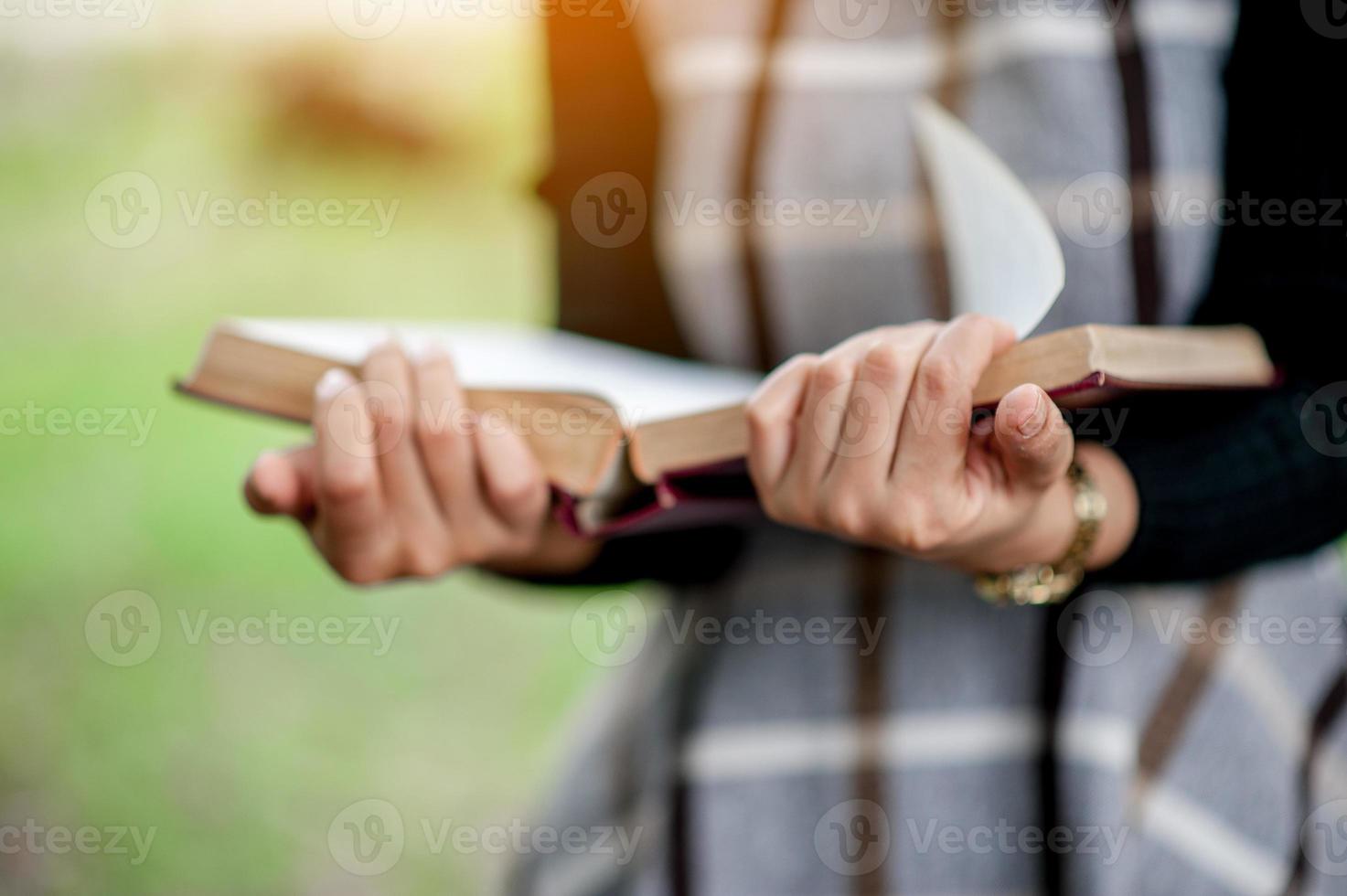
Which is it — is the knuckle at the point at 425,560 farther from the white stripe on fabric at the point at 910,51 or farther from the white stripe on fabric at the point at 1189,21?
the white stripe on fabric at the point at 1189,21

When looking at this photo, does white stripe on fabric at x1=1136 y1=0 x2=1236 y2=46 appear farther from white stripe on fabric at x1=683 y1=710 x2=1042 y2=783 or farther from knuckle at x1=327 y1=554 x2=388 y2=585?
knuckle at x1=327 y1=554 x2=388 y2=585

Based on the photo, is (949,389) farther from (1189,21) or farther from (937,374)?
(1189,21)

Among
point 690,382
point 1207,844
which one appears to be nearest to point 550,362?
point 690,382

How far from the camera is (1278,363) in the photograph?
618 millimetres

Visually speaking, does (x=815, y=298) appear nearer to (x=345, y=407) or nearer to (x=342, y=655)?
(x=345, y=407)

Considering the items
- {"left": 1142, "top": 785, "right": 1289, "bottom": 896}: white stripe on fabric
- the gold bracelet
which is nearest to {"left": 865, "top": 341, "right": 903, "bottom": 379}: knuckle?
the gold bracelet

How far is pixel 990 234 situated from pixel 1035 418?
0.47ft

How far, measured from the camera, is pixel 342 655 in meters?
2.23

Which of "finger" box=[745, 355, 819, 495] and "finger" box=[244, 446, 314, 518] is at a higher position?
"finger" box=[745, 355, 819, 495]

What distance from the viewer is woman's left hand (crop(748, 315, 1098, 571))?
0.42 meters

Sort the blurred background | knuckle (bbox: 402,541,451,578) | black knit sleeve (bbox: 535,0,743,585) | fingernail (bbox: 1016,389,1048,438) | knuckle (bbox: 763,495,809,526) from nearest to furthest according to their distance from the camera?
fingernail (bbox: 1016,389,1048,438) < knuckle (bbox: 763,495,809,526) < knuckle (bbox: 402,541,451,578) < black knit sleeve (bbox: 535,0,743,585) < the blurred background

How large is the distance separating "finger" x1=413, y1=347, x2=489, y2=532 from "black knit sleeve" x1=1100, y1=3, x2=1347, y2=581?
1.19 feet

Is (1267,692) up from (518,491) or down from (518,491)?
down

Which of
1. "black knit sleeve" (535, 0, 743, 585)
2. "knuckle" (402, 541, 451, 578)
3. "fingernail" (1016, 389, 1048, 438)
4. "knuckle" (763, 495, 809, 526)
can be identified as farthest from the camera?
"black knit sleeve" (535, 0, 743, 585)
